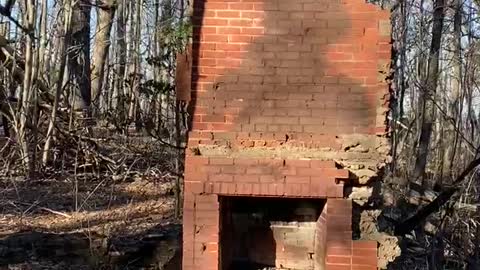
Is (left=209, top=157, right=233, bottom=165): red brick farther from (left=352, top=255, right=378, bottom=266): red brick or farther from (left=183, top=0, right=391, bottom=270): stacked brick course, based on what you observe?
(left=352, top=255, right=378, bottom=266): red brick

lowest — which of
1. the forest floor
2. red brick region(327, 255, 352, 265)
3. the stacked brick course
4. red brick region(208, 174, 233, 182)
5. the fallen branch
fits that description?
the forest floor

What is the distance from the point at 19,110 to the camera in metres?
11.8

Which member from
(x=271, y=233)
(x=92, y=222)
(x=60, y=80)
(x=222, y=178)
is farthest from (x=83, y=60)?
(x=222, y=178)

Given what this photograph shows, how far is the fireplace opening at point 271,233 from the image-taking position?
642 centimetres

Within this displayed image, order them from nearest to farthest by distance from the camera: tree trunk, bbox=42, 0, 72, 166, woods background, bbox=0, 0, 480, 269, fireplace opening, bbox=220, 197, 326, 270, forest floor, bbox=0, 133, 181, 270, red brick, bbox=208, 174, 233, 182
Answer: red brick, bbox=208, 174, 233, 182
fireplace opening, bbox=220, 197, 326, 270
forest floor, bbox=0, 133, 181, 270
woods background, bbox=0, 0, 480, 269
tree trunk, bbox=42, 0, 72, 166

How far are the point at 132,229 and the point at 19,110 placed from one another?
3.98 metres

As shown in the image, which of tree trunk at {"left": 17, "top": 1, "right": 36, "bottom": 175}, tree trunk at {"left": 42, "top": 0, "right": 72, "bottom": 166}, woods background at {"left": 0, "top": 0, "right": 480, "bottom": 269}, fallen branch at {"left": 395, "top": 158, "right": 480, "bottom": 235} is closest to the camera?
fallen branch at {"left": 395, "top": 158, "right": 480, "bottom": 235}

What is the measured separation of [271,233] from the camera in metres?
6.55

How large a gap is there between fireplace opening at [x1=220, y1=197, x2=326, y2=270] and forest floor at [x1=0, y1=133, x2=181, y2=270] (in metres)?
1.28

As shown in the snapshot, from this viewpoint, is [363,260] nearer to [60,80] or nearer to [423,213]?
[423,213]

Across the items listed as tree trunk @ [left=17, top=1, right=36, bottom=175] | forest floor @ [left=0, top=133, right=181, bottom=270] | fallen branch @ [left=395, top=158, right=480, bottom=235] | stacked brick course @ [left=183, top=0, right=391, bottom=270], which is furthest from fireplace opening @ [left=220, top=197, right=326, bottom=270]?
tree trunk @ [left=17, top=1, right=36, bottom=175]

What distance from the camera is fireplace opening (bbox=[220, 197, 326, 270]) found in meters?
6.42

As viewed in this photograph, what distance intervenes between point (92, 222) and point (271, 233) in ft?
13.0

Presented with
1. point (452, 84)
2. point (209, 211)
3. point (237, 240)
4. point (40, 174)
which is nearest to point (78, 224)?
point (40, 174)
